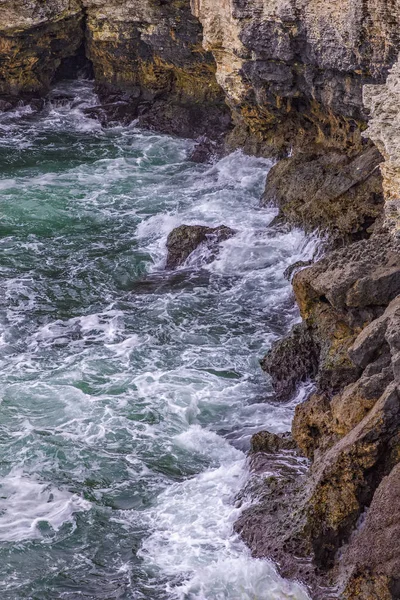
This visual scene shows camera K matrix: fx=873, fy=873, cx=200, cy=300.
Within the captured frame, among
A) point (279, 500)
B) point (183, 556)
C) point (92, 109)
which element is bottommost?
point (183, 556)

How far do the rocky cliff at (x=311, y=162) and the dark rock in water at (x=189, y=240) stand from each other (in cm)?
191

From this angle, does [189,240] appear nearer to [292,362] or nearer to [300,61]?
[300,61]

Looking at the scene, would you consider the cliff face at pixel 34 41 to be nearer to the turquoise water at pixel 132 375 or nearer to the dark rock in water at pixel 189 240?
the turquoise water at pixel 132 375

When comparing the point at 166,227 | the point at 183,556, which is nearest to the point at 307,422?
the point at 183,556

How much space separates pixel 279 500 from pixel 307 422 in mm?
1393

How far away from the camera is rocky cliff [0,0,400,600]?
11203 mm

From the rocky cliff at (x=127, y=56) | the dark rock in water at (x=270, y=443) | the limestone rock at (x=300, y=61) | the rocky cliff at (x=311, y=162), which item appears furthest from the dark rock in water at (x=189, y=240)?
the rocky cliff at (x=127, y=56)

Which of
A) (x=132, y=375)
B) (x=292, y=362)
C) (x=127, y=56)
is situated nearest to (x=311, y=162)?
(x=292, y=362)

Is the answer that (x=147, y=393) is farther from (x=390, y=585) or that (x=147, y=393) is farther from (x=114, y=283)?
(x=390, y=585)

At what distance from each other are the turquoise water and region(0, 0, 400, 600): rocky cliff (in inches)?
32.0

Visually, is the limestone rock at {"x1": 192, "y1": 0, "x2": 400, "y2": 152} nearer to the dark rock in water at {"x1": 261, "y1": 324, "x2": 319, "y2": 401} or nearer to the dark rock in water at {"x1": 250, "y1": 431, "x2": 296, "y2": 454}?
the dark rock in water at {"x1": 261, "y1": 324, "x2": 319, "y2": 401}

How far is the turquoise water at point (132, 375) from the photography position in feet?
41.8

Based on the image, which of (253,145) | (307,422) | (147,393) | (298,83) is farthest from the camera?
(253,145)

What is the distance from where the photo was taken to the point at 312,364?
16.1 m
